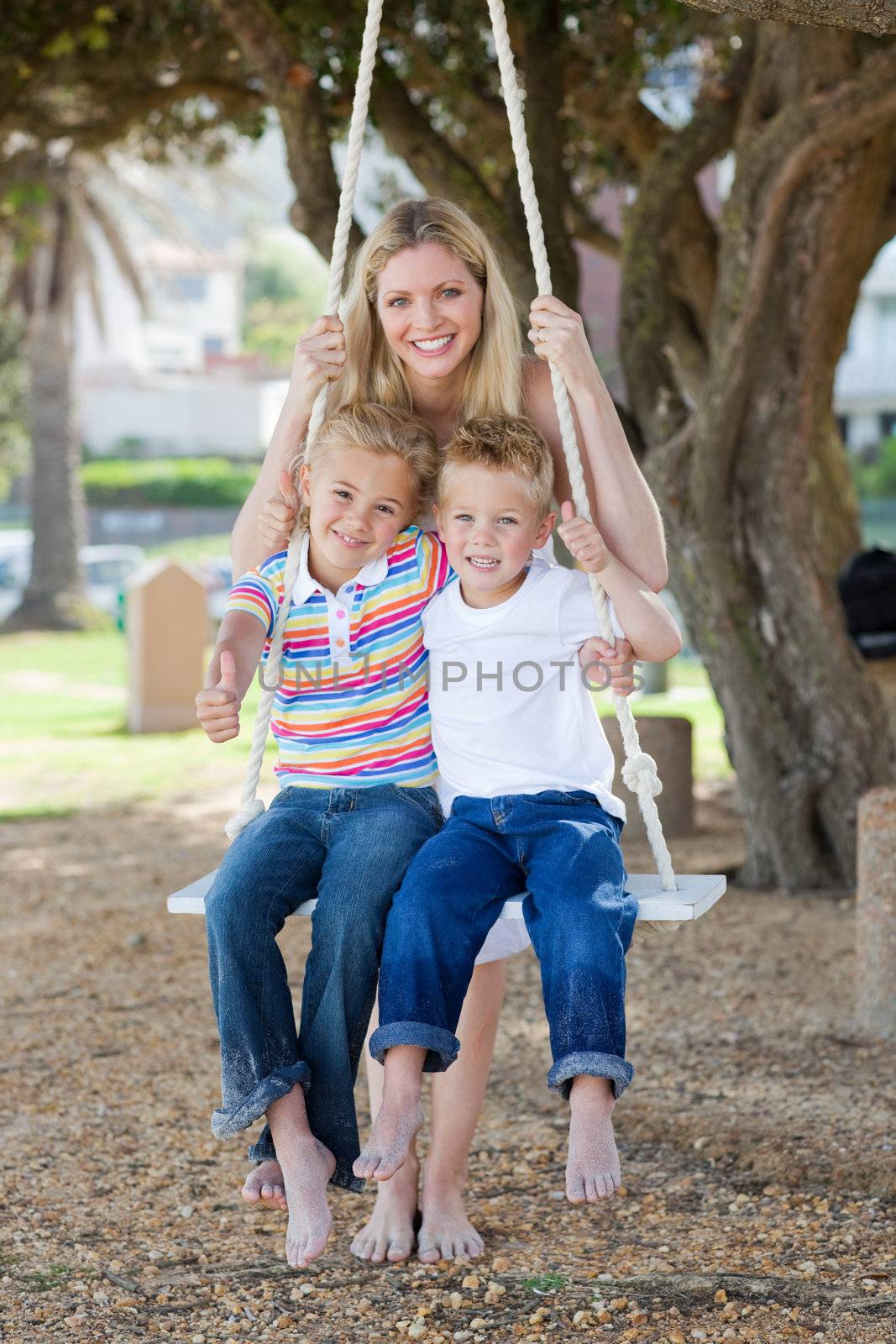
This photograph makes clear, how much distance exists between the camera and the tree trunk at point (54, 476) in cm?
1808

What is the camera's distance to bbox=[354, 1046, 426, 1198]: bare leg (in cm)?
246

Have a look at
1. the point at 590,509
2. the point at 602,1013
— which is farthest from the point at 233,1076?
the point at 590,509

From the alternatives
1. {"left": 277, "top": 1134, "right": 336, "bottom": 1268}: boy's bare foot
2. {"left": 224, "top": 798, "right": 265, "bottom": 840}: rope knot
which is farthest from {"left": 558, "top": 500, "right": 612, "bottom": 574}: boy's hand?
{"left": 277, "top": 1134, "right": 336, "bottom": 1268}: boy's bare foot

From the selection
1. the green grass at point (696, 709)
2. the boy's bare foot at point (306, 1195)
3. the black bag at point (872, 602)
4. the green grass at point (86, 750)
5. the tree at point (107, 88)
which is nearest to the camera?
the boy's bare foot at point (306, 1195)

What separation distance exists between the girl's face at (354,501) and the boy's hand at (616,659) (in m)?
0.45

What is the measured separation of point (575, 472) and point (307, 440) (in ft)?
1.73

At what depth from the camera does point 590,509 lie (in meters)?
2.90

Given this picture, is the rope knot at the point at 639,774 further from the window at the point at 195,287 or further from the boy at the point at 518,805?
the window at the point at 195,287

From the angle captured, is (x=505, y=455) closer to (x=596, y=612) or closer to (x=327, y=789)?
(x=596, y=612)

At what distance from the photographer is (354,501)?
9.35 feet

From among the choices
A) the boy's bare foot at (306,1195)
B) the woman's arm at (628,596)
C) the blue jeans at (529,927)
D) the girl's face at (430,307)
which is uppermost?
the girl's face at (430,307)

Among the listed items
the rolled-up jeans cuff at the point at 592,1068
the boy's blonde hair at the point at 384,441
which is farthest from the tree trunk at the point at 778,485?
the rolled-up jeans cuff at the point at 592,1068

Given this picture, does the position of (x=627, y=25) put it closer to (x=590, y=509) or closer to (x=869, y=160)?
(x=869, y=160)

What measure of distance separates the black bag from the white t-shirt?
15.6 feet
